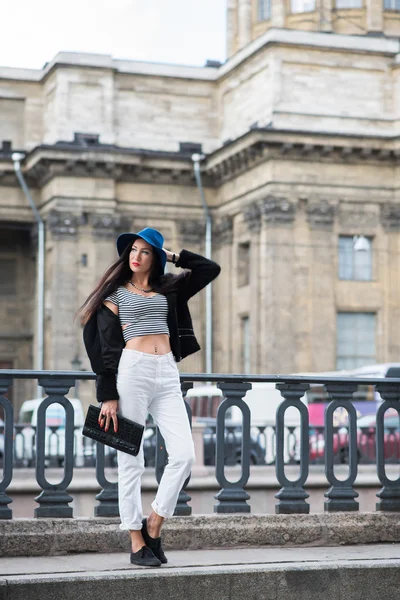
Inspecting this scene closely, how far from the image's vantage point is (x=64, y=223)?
52344 mm

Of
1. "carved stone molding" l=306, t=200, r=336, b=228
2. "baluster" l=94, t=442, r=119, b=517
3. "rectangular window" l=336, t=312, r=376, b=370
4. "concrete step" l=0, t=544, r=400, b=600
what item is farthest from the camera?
"rectangular window" l=336, t=312, r=376, b=370

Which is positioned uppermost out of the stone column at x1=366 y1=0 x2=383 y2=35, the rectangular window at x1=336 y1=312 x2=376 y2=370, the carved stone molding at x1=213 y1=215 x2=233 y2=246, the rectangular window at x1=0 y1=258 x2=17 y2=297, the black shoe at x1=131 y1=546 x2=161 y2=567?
the stone column at x1=366 y1=0 x2=383 y2=35

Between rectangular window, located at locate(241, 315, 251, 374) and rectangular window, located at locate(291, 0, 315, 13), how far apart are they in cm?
1684

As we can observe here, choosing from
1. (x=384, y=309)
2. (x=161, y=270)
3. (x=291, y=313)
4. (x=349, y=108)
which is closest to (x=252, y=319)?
(x=291, y=313)

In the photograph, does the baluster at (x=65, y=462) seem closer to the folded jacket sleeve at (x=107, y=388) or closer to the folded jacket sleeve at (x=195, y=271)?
the folded jacket sleeve at (x=107, y=388)

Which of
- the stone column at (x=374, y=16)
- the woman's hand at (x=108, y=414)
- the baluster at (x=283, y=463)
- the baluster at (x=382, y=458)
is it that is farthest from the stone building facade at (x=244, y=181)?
the woman's hand at (x=108, y=414)

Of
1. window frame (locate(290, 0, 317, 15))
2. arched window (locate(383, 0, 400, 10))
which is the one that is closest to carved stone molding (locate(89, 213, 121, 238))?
window frame (locate(290, 0, 317, 15))

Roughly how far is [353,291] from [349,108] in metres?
7.07

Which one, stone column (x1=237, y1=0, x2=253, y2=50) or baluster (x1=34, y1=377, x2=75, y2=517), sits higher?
stone column (x1=237, y1=0, x2=253, y2=50)

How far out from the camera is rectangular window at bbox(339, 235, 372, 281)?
166 ft

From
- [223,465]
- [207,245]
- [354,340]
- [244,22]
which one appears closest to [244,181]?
[207,245]

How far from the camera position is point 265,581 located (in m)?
7.61

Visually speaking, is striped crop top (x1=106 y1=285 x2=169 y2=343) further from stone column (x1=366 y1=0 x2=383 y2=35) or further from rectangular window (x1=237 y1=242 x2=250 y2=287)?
stone column (x1=366 y1=0 x2=383 y2=35)

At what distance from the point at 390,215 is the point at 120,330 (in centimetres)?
4376
